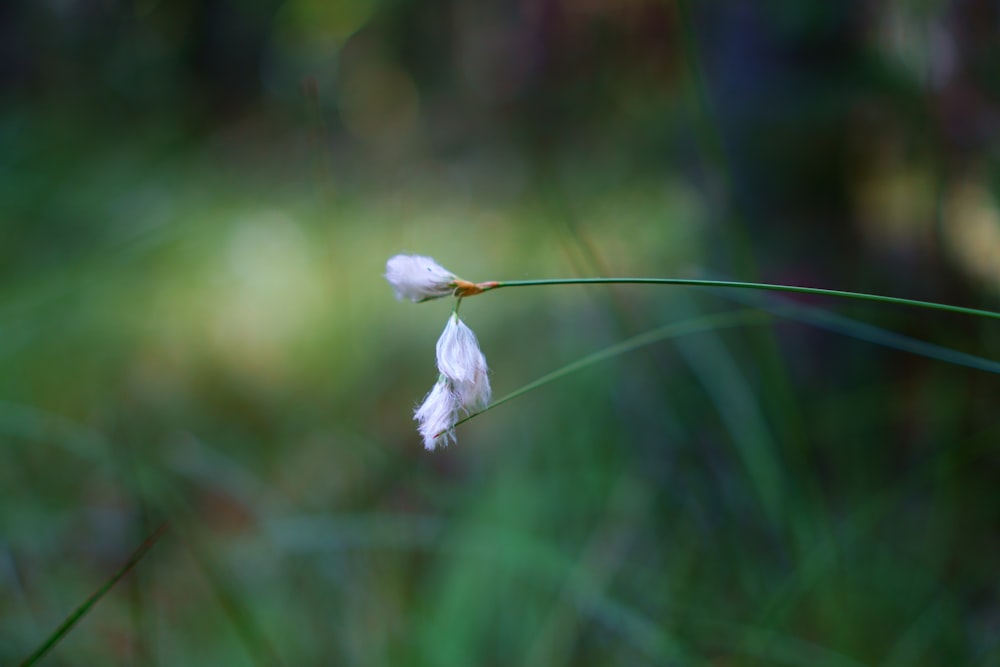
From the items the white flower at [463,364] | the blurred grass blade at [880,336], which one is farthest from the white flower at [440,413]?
the blurred grass blade at [880,336]

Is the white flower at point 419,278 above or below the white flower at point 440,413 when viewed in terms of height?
above

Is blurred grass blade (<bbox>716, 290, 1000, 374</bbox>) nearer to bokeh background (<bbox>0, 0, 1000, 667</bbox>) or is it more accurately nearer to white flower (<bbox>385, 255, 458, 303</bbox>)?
bokeh background (<bbox>0, 0, 1000, 667</bbox>)

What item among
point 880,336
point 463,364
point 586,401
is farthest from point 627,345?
point 586,401

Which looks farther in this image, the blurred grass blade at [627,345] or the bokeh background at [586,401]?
the bokeh background at [586,401]

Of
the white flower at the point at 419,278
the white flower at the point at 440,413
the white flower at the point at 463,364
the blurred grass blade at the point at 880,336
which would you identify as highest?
the blurred grass blade at the point at 880,336

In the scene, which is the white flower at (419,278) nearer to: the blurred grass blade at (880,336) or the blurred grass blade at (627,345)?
the blurred grass blade at (627,345)
